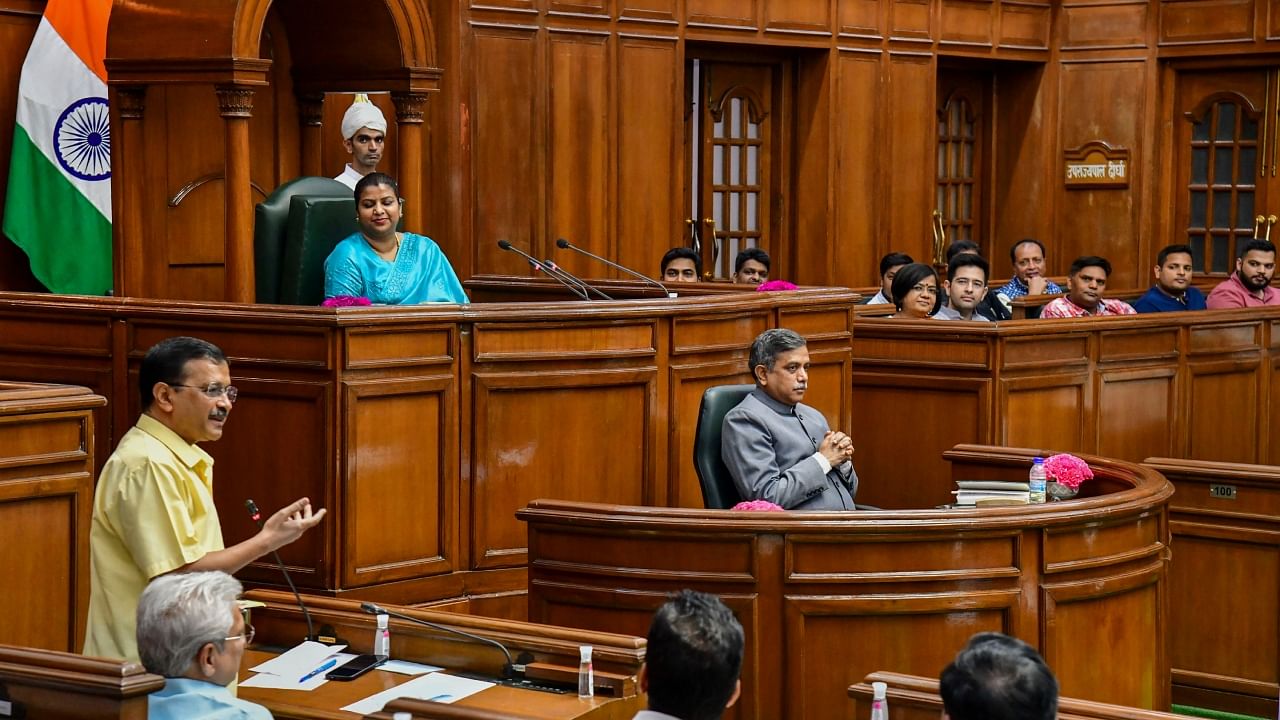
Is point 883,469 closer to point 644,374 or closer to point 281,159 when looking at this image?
point 644,374

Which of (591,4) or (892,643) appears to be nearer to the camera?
(892,643)

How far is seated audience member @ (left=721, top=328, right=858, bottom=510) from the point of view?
5344 mm

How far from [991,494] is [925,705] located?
1.98 metres

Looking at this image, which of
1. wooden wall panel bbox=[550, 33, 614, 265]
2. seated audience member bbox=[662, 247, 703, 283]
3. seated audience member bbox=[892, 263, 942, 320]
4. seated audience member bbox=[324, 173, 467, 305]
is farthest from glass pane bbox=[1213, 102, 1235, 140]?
seated audience member bbox=[324, 173, 467, 305]

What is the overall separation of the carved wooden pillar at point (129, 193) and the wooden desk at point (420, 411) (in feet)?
2.38

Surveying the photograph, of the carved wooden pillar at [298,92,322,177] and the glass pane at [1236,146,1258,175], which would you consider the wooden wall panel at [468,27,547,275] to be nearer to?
the carved wooden pillar at [298,92,322,177]

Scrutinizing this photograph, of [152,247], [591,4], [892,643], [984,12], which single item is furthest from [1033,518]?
[984,12]

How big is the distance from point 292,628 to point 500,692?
2.57 ft

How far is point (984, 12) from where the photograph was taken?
39.1 ft

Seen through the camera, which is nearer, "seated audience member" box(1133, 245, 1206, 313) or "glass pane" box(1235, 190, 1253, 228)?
"seated audience member" box(1133, 245, 1206, 313)

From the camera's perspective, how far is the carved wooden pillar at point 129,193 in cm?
657

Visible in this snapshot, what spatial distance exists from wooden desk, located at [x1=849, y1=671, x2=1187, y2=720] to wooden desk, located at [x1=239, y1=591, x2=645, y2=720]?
0.49 m

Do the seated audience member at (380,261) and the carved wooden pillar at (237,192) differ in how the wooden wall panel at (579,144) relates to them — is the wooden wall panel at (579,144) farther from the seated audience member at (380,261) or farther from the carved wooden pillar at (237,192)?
the seated audience member at (380,261)

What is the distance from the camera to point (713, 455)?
5.46m
